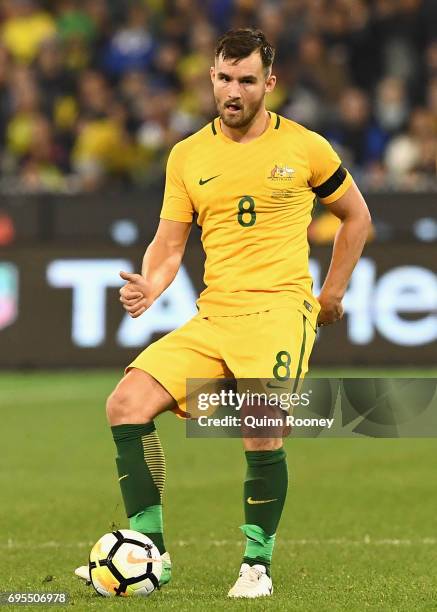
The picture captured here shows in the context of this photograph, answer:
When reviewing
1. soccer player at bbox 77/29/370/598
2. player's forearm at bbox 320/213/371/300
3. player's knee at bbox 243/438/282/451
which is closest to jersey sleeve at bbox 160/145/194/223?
soccer player at bbox 77/29/370/598

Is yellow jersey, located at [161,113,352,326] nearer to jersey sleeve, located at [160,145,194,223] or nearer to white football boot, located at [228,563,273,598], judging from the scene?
jersey sleeve, located at [160,145,194,223]

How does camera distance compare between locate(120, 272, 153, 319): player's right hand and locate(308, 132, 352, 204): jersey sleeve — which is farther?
locate(308, 132, 352, 204): jersey sleeve

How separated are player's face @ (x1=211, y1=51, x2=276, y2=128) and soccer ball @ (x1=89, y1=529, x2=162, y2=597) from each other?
1.62m

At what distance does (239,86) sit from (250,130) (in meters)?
0.24


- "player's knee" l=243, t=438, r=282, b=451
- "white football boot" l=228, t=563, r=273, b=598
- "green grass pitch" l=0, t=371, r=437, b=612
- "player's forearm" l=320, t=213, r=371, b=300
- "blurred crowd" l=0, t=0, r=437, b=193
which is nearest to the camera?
"white football boot" l=228, t=563, r=273, b=598

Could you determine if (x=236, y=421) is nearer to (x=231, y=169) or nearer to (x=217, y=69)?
(x=231, y=169)

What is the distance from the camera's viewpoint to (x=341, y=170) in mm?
5754

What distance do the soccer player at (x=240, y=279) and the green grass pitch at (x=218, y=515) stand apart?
0.32 m

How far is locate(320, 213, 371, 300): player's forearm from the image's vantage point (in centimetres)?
583

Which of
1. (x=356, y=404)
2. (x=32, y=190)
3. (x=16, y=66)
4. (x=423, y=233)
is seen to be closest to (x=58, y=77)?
(x=16, y=66)

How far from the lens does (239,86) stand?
5.48 meters

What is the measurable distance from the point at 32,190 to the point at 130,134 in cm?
200

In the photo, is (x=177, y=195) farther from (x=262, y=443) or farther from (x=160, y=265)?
(x=262, y=443)

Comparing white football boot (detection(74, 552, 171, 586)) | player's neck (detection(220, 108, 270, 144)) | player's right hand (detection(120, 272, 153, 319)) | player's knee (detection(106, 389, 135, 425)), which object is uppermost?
player's neck (detection(220, 108, 270, 144))
